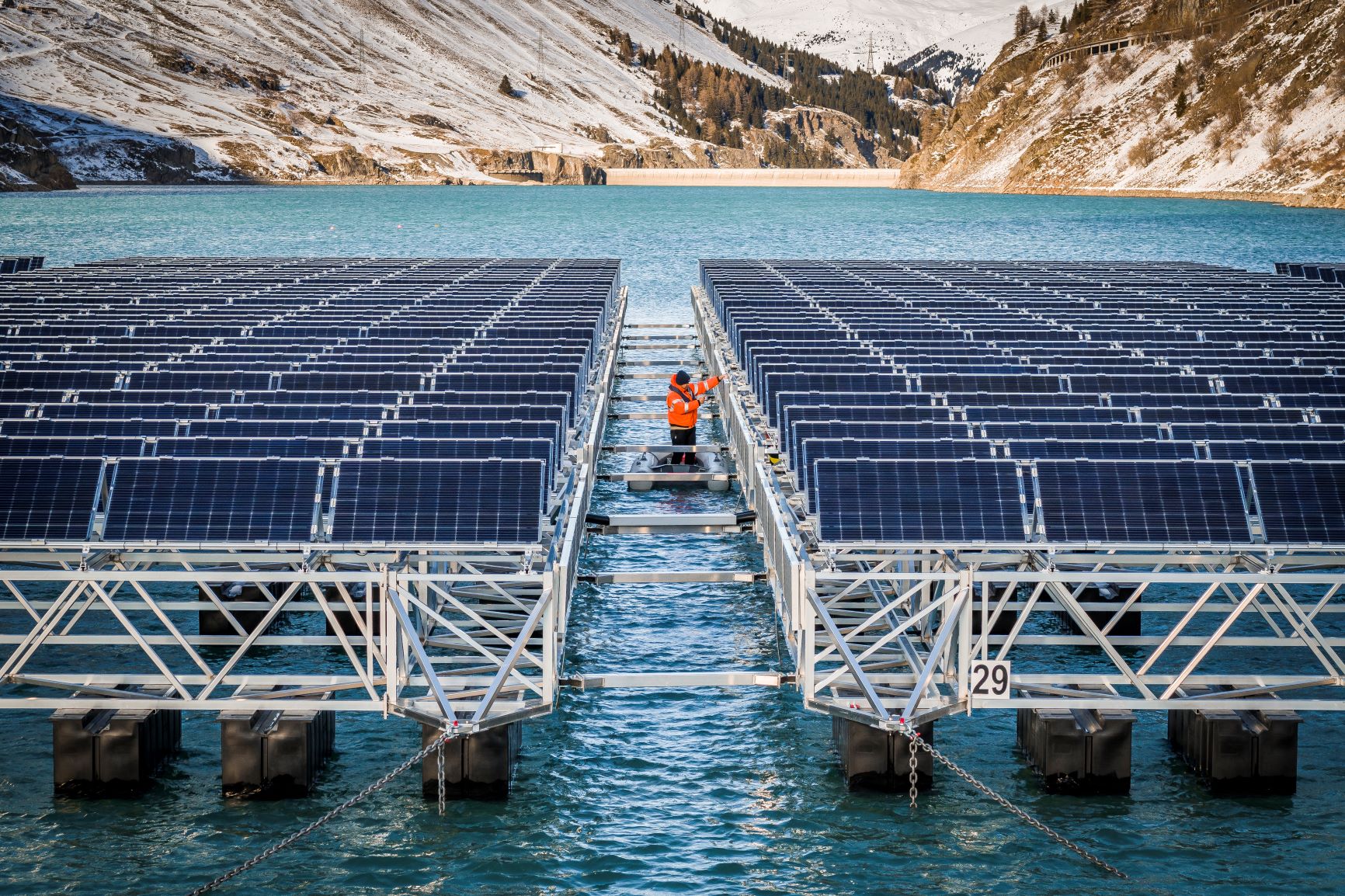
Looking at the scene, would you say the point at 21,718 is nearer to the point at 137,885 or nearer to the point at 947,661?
the point at 137,885

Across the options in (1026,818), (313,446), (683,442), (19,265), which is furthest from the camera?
(19,265)

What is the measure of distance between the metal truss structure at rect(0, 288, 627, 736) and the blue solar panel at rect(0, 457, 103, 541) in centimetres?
31

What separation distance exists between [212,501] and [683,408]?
562 inches

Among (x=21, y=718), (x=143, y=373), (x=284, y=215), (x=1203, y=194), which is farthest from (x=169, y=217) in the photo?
(x=21, y=718)

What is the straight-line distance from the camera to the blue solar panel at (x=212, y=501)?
61.2 ft

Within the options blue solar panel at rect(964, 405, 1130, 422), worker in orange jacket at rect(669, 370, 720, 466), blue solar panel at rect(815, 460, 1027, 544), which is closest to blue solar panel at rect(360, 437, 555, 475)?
blue solar panel at rect(815, 460, 1027, 544)

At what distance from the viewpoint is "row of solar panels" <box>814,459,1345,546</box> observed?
18.3 meters

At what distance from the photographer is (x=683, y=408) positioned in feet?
104

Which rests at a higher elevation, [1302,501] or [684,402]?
[684,402]

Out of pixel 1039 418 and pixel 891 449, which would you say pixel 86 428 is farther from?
pixel 1039 418

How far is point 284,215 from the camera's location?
178000 millimetres

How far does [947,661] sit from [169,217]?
534ft

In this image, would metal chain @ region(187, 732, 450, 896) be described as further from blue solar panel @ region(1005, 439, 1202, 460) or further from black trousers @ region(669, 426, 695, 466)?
black trousers @ region(669, 426, 695, 466)

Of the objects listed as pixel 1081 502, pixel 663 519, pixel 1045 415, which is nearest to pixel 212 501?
pixel 663 519
